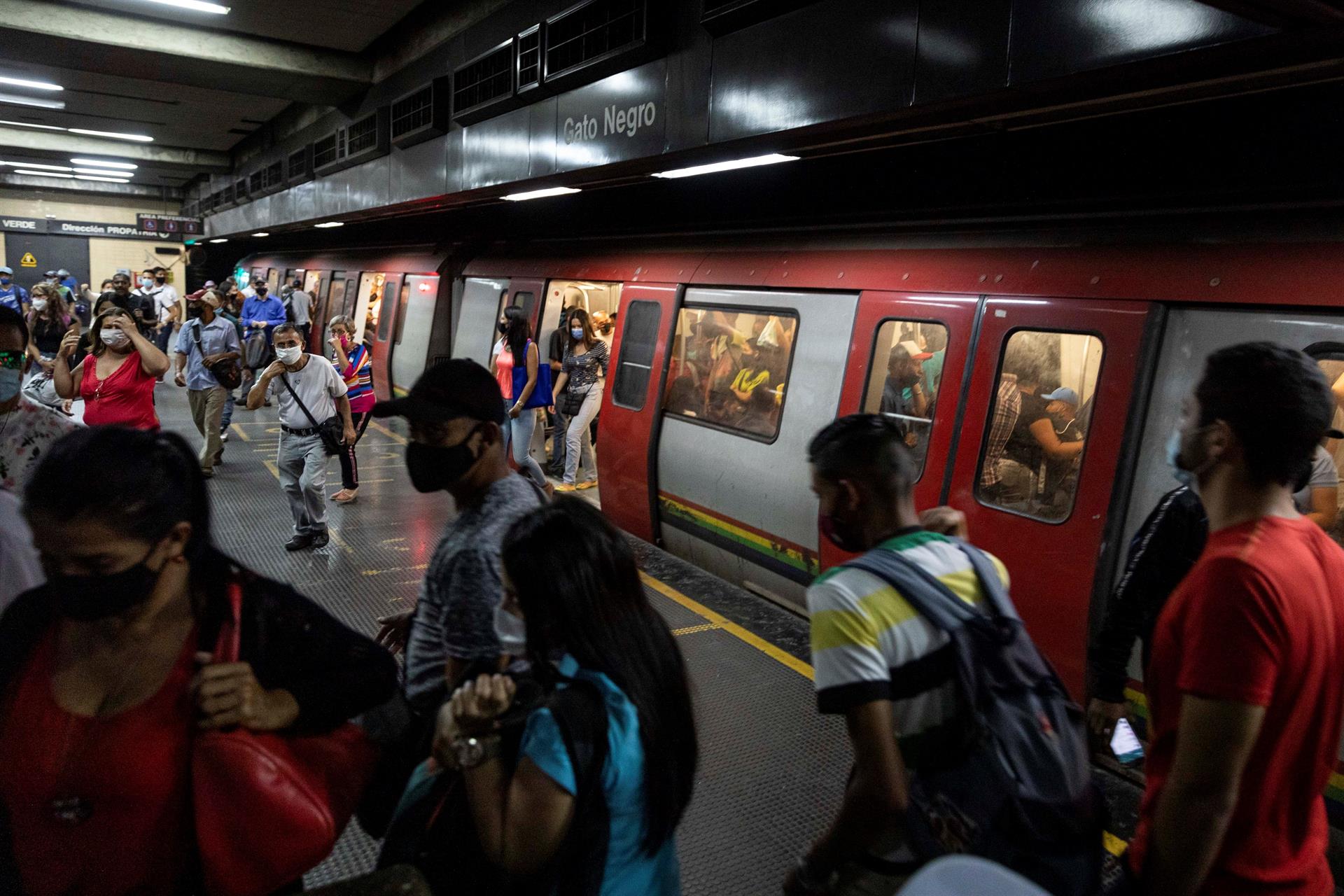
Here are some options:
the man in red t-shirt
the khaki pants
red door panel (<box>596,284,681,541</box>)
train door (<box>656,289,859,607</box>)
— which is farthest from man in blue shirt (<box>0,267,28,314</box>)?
the man in red t-shirt

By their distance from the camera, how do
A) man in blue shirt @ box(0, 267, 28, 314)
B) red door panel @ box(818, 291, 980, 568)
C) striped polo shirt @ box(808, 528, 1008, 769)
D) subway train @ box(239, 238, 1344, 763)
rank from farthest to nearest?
1. man in blue shirt @ box(0, 267, 28, 314)
2. red door panel @ box(818, 291, 980, 568)
3. subway train @ box(239, 238, 1344, 763)
4. striped polo shirt @ box(808, 528, 1008, 769)

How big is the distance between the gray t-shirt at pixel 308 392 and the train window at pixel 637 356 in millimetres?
2249

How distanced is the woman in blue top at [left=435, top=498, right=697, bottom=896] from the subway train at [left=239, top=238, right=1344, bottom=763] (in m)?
2.92

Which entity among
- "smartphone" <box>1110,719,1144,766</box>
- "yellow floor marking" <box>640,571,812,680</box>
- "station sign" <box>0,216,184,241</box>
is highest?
"station sign" <box>0,216,184,241</box>

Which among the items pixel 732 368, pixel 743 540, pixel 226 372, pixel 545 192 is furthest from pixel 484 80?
pixel 743 540

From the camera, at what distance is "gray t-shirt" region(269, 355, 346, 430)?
6.48 m

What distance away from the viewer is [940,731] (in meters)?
1.59

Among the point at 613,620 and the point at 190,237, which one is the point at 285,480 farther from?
the point at 190,237

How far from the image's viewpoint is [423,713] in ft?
6.99

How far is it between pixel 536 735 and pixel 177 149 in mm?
24155

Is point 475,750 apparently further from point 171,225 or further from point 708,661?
point 171,225

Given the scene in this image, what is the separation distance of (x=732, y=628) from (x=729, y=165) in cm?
315

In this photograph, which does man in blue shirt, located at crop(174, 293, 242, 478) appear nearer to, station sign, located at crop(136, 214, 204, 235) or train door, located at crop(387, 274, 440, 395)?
A: train door, located at crop(387, 274, 440, 395)

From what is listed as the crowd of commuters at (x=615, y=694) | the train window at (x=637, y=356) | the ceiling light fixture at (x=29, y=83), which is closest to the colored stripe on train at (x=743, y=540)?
the train window at (x=637, y=356)
